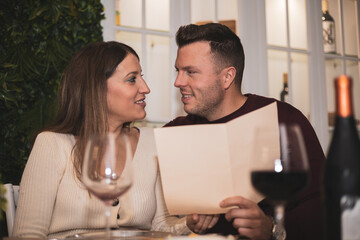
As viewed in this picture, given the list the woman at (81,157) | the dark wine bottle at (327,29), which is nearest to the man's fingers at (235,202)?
the woman at (81,157)

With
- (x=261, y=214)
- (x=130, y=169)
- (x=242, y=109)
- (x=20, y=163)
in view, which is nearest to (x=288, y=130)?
(x=130, y=169)

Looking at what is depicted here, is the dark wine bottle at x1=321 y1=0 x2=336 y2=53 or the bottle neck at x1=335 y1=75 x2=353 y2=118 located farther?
the dark wine bottle at x1=321 y1=0 x2=336 y2=53

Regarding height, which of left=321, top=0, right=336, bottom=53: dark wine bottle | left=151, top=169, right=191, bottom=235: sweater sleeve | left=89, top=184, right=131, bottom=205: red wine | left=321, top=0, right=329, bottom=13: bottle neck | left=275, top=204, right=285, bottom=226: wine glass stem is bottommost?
left=151, top=169, right=191, bottom=235: sweater sleeve

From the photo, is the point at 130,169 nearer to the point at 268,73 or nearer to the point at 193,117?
the point at 193,117

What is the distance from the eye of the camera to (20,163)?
2.69 meters

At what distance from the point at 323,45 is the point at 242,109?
187cm

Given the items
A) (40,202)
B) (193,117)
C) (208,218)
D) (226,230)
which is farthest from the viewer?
(193,117)

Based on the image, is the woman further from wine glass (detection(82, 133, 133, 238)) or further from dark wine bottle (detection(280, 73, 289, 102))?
dark wine bottle (detection(280, 73, 289, 102))

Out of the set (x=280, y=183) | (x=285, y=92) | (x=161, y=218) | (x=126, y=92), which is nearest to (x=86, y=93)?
(x=126, y=92)

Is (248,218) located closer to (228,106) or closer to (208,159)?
(208,159)

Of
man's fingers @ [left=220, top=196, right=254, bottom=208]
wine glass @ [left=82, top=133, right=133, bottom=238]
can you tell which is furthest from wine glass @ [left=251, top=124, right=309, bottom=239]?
man's fingers @ [left=220, top=196, right=254, bottom=208]

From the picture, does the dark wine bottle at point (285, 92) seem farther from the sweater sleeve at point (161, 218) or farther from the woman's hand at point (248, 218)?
Result: the woman's hand at point (248, 218)

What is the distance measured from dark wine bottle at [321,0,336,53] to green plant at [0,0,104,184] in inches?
81.1

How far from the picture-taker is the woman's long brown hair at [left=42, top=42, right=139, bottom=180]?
75.3 inches
